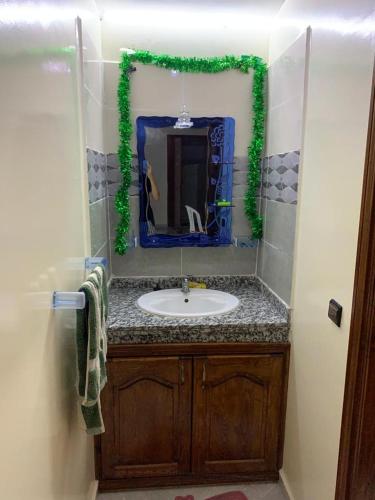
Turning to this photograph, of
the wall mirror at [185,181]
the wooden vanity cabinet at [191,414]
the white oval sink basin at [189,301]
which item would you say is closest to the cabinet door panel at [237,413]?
the wooden vanity cabinet at [191,414]

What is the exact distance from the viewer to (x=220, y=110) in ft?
6.88

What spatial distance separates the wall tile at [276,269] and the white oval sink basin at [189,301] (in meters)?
0.22

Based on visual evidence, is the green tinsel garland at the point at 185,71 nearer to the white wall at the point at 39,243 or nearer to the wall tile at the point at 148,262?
the wall tile at the point at 148,262

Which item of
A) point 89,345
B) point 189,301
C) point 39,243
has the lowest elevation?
point 189,301

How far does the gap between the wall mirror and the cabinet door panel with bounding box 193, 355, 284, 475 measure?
2.44 ft

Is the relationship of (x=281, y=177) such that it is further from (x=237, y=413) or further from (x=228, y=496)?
(x=228, y=496)

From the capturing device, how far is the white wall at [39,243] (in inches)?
30.4

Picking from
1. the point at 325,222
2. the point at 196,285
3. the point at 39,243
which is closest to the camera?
the point at 39,243

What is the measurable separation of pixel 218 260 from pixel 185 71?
107 centimetres

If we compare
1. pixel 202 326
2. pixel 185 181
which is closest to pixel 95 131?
pixel 185 181

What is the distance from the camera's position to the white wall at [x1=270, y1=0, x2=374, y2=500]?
120 cm

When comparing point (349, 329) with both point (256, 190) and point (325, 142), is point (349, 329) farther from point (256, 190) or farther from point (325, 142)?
point (256, 190)

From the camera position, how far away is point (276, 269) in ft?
6.46

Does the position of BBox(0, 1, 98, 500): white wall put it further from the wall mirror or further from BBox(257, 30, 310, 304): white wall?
BBox(257, 30, 310, 304): white wall
